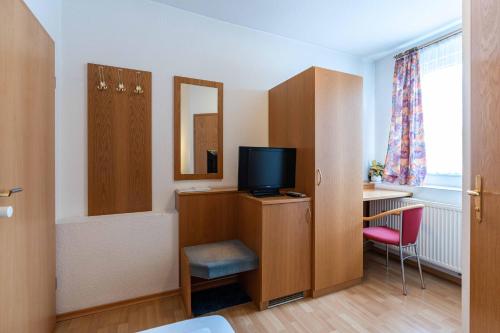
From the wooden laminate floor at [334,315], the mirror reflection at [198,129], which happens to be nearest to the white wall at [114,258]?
the wooden laminate floor at [334,315]

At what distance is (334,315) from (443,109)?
2.44 m

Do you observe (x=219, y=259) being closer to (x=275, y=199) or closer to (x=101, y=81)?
(x=275, y=199)

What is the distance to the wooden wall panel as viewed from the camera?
2018 mm

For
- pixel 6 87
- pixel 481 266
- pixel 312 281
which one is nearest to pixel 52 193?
pixel 6 87

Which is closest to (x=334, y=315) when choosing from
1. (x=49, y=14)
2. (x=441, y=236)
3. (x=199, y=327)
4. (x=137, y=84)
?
(x=199, y=327)

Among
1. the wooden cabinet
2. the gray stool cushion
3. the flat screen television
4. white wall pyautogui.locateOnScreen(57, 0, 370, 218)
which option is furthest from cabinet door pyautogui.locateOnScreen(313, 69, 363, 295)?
white wall pyautogui.locateOnScreen(57, 0, 370, 218)

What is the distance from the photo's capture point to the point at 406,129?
294 centimetres

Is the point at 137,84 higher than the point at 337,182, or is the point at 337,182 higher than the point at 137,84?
the point at 137,84

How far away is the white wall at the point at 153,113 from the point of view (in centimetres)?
191

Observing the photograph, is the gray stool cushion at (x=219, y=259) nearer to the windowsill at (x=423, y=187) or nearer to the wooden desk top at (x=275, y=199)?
the wooden desk top at (x=275, y=199)

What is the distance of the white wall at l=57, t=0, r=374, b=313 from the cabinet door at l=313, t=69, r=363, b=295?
775mm

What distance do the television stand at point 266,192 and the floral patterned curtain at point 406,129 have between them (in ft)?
5.73

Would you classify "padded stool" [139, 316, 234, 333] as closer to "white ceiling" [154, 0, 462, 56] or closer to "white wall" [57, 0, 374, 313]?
"white wall" [57, 0, 374, 313]

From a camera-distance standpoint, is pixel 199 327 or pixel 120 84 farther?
pixel 120 84
